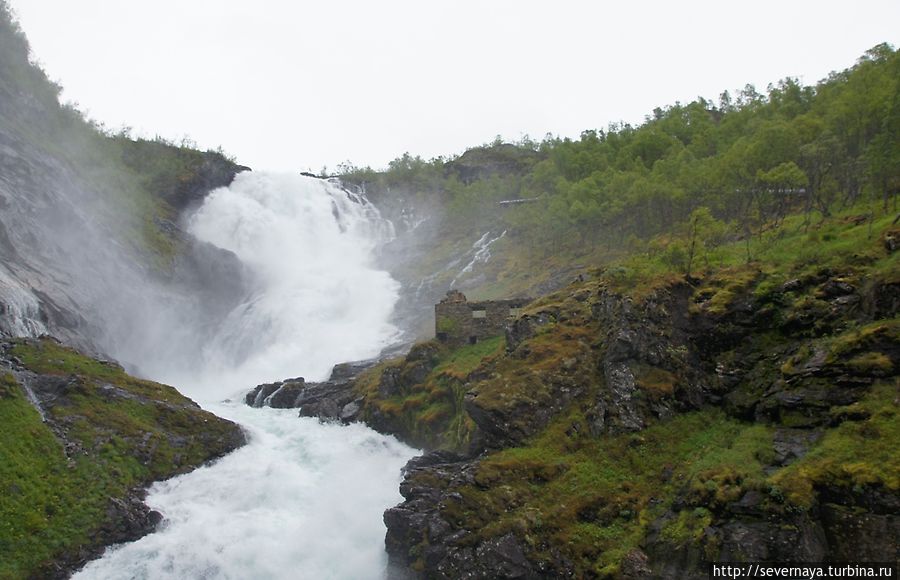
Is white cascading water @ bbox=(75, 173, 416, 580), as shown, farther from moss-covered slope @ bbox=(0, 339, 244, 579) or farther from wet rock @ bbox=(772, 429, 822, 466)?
wet rock @ bbox=(772, 429, 822, 466)

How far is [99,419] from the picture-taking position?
2391 centimetres

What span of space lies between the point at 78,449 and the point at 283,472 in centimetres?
743

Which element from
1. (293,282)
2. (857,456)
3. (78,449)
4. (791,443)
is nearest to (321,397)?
(78,449)

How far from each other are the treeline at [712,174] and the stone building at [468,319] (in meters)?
9.48

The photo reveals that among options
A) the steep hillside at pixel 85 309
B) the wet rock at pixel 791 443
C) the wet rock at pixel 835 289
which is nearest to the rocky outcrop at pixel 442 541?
the wet rock at pixel 791 443

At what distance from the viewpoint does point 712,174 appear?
133 feet

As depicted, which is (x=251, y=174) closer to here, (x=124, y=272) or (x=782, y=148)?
(x=124, y=272)

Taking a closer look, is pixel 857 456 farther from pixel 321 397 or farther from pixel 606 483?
pixel 321 397

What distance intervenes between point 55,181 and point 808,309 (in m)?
56.0

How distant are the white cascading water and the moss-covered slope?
0.92 m

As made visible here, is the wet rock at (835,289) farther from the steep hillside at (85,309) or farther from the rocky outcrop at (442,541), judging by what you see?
the steep hillside at (85,309)

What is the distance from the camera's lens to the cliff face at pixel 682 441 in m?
12.5

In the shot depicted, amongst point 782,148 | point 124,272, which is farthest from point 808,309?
point 124,272

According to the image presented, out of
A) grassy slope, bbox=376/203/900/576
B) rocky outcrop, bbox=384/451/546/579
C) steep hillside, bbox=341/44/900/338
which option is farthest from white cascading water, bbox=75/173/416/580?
steep hillside, bbox=341/44/900/338
